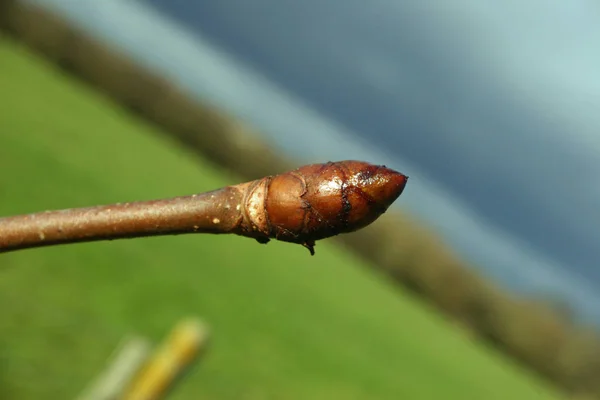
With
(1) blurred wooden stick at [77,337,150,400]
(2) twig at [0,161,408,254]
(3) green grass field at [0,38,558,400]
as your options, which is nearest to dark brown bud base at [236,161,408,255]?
(2) twig at [0,161,408,254]

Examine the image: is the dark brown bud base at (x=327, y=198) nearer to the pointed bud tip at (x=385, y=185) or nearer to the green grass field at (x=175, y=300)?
the pointed bud tip at (x=385, y=185)

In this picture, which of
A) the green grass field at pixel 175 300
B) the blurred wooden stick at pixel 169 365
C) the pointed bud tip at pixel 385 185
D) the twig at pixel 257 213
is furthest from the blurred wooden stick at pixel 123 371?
the pointed bud tip at pixel 385 185

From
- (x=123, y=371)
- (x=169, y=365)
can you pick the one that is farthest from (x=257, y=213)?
(x=123, y=371)

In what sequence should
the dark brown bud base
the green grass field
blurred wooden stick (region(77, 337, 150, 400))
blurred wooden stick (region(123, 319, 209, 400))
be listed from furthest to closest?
the green grass field, blurred wooden stick (region(77, 337, 150, 400)), blurred wooden stick (region(123, 319, 209, 400)), the dark brown bud base

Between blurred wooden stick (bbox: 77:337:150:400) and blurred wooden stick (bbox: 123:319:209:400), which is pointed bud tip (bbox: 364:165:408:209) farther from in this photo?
blurred wooden stick (bbox: 77:337:150:400)

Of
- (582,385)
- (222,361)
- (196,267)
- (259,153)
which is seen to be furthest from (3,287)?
(582,385)

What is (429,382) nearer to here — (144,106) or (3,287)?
(3,287)

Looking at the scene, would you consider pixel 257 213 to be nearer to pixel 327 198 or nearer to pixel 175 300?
pixel 327 198
